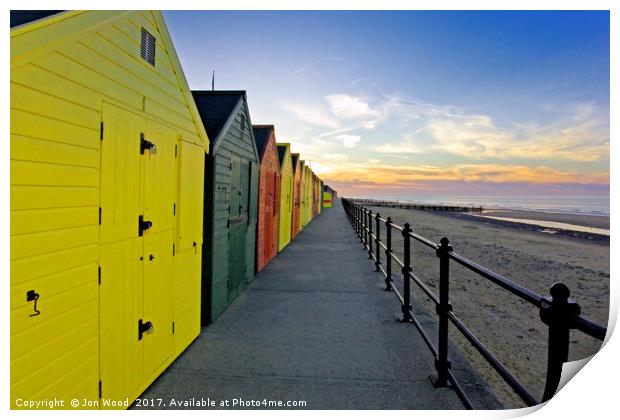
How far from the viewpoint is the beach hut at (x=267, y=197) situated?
8.44 m

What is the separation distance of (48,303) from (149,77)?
226 cm

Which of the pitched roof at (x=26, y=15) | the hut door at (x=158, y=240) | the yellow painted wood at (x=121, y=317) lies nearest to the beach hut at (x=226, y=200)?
the hut door at (x=158, y=240)

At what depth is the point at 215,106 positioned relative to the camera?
5.84 meters

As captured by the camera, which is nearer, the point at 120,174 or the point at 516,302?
the point at 120,174

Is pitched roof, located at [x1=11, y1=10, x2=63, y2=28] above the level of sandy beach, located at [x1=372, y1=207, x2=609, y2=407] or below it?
above

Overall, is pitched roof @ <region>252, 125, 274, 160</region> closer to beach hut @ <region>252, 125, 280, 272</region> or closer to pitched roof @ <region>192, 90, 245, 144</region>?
beach hut @ <region>252, 125, 280, 272</region>

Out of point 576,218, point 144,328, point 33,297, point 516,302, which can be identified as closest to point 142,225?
point 144,328

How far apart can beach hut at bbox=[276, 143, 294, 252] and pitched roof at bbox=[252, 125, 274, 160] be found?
2077 millimetres

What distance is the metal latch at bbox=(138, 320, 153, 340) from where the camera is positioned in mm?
3217

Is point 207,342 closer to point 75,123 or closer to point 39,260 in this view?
point 39,260

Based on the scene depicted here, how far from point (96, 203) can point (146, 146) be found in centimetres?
86

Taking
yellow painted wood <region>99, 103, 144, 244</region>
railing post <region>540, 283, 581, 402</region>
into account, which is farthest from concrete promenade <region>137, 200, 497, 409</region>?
yellow painted wood <region>99, 103, 144, 244</region>

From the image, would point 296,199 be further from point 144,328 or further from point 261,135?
point 144,328
